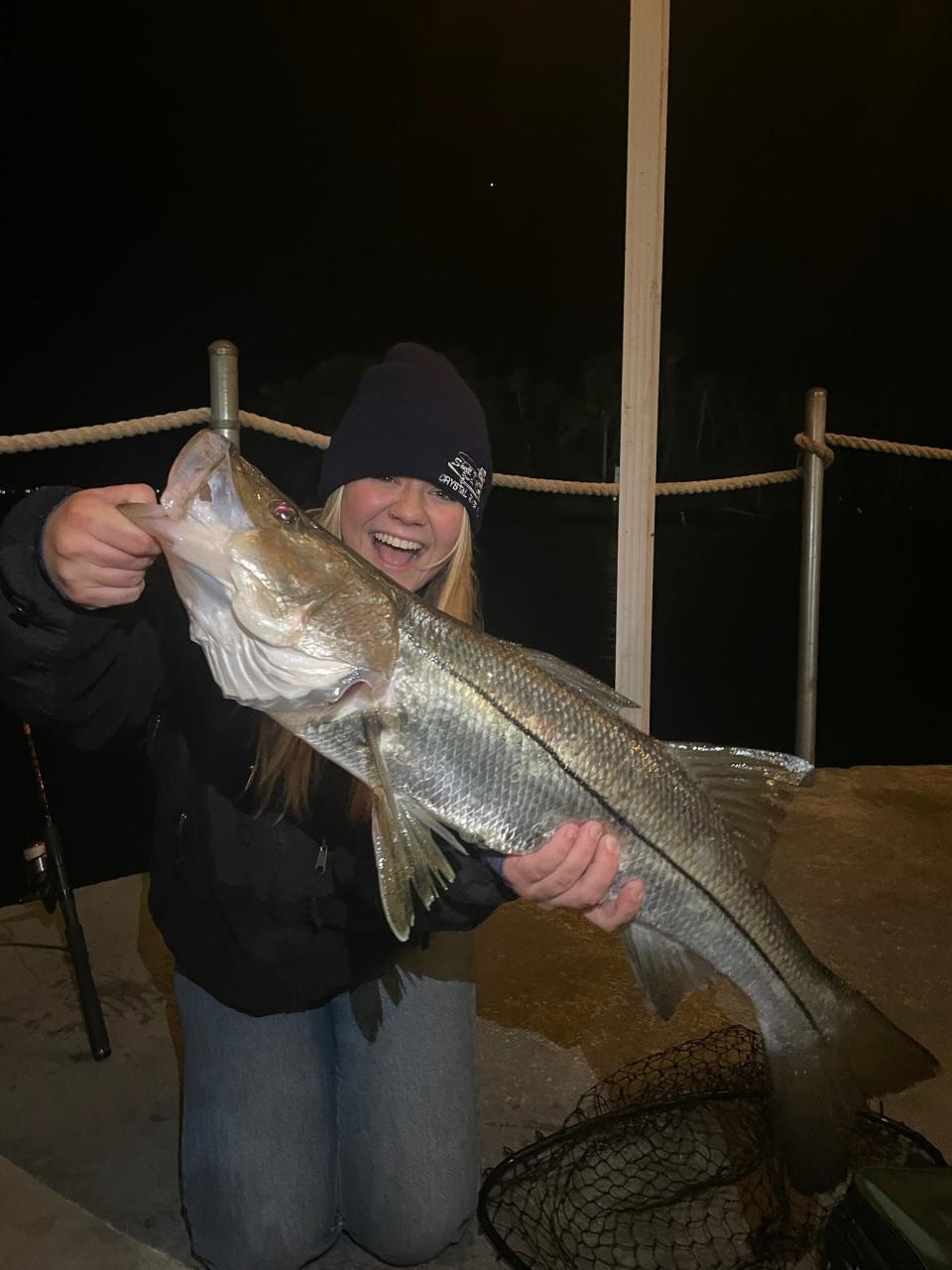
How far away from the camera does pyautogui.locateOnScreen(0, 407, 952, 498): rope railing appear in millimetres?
2723

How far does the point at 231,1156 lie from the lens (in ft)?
6.32

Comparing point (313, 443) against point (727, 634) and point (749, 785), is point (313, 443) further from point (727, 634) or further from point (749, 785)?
point (727, 634)

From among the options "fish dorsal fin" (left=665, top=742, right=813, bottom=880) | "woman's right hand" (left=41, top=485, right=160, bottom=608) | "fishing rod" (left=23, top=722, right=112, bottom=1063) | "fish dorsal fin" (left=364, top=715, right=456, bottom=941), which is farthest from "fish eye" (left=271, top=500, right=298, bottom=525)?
"fishing rod" (left=23, top=722, right=112, bottom=1063)

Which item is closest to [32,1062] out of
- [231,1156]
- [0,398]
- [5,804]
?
[231,1156]

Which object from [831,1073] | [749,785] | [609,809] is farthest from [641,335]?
[831,1073]

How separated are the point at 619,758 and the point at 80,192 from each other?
3980cm

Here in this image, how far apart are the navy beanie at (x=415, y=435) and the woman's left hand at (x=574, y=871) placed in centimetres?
94

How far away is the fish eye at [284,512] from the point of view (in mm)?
1580

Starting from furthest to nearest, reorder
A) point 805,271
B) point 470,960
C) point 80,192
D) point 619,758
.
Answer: point 805,271, point 80,192, point 470,960, point 619,758

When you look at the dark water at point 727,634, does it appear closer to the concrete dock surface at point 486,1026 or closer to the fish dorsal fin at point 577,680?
the concrete dock surface at point 486,1026

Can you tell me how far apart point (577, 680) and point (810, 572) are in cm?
324

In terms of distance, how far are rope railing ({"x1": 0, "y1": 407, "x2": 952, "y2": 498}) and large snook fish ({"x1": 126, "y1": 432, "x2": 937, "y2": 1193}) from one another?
129 centimetres

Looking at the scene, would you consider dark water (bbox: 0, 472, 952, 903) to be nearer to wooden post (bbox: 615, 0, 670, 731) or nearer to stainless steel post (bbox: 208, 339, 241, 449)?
wooden post (bbox: 615, 0, 670, 731)

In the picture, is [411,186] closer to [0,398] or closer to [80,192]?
[80,192]
